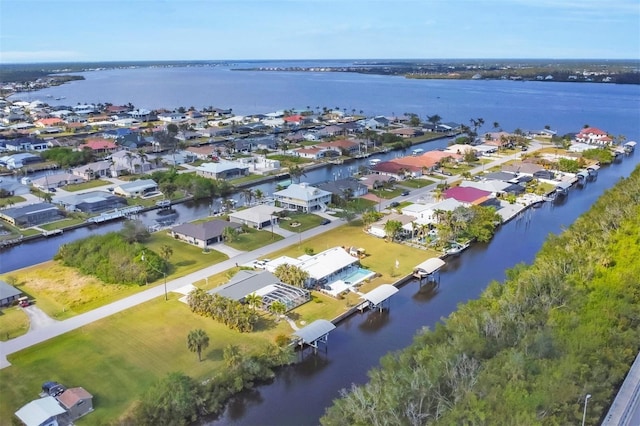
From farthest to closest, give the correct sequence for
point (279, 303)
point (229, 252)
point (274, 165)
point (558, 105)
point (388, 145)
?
point (558, 105)
point (388, 145)
point (274, 165)
point (229, 252)
point (279, 303)

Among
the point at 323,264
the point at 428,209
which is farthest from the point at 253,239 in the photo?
the point at 428,209

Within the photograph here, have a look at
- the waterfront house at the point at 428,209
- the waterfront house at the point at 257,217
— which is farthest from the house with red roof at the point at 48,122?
the waterfront house at the point at 428,209

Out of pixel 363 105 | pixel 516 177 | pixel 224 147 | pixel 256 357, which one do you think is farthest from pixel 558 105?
pixel 256 357

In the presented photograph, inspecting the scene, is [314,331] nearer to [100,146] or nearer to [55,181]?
[55,181]

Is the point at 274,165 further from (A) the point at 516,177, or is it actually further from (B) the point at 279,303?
(B) the point at 279,303

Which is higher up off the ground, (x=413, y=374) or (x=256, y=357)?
(x=413, y=374)

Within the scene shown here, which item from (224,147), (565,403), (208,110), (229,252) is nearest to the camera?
(565,403)
